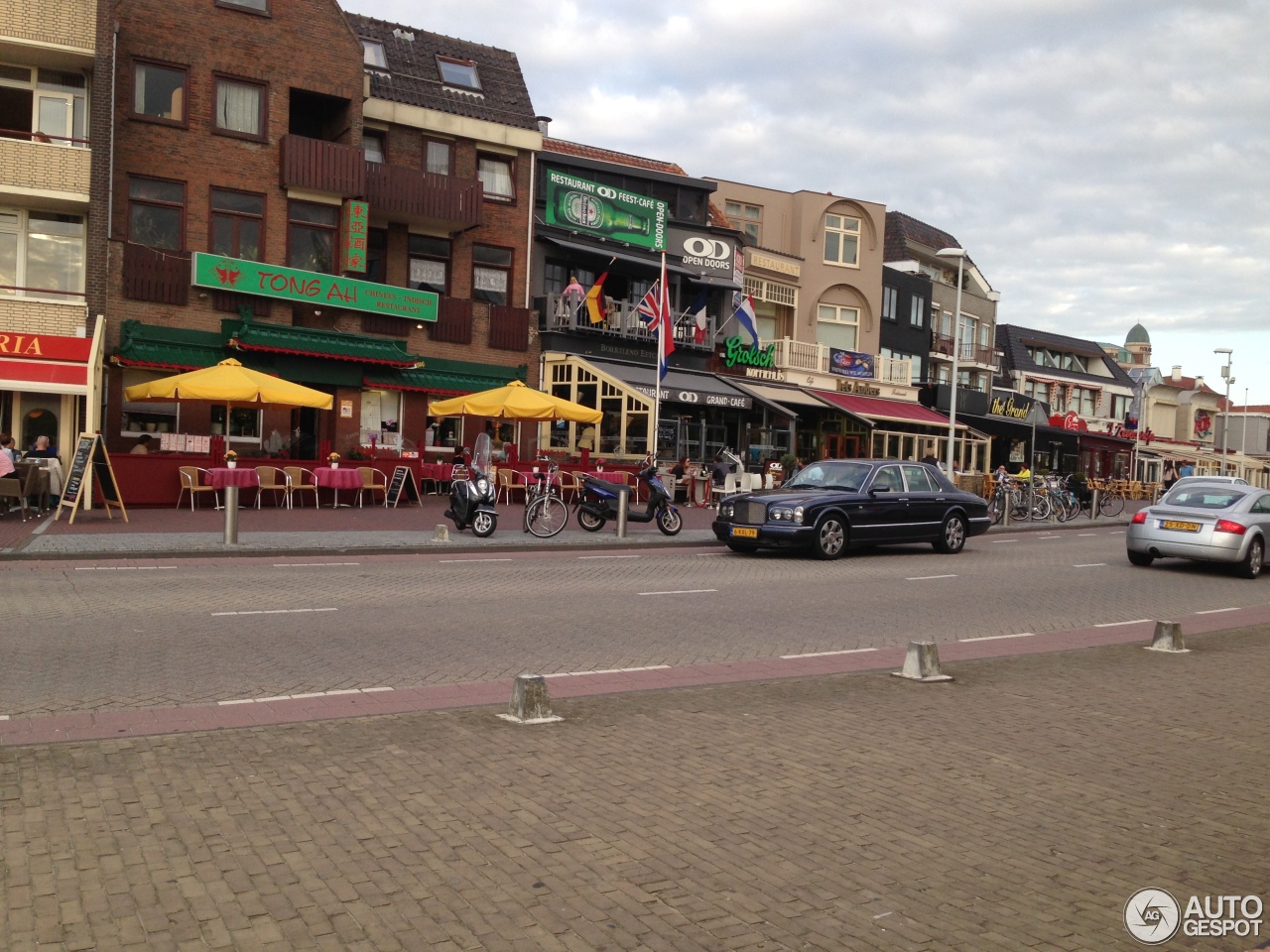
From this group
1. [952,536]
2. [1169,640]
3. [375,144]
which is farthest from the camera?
[375,144]

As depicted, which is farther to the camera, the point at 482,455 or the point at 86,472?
the point at 482,455

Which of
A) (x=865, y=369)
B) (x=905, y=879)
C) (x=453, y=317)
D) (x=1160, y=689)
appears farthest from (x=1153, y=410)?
(x=905, y=879)

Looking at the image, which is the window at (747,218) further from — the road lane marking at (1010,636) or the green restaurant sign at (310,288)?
the road lane marking at (1010,636)

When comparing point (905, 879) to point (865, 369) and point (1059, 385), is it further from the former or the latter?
point (1059, 385)

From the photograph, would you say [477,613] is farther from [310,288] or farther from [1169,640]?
[310,288]

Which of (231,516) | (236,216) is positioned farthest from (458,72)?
(231,516)

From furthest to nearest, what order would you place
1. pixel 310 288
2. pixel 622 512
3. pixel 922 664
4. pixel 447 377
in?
pixel 447 377
pixel 310 288
pixel 622 512
pixel 922 664

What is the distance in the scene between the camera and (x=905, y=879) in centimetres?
430

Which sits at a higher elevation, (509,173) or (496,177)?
(509,173)

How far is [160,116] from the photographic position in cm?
2569

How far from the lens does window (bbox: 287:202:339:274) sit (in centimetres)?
2750

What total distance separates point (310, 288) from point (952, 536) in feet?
54.2

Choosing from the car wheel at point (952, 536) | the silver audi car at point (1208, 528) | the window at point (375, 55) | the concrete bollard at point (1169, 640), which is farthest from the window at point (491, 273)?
the concrete bollard at point (1169, 640)

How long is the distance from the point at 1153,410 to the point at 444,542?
72494 millimetres
